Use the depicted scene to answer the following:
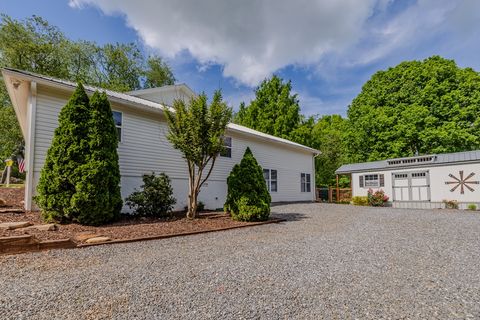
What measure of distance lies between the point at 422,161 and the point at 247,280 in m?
15.3

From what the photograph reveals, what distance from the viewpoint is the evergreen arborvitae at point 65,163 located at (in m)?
5.97

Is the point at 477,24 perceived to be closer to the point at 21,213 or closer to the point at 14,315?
the point at 14,315

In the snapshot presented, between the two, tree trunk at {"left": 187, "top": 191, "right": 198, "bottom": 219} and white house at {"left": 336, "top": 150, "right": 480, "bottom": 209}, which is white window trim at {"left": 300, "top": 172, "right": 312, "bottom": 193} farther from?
tree trunk at {"left": 187, "top": 191, "right": 198, "bottom": 219}

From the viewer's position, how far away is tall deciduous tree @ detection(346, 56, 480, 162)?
1812cm

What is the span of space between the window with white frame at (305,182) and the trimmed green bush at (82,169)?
12.9 metres

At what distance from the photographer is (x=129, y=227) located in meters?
6.27

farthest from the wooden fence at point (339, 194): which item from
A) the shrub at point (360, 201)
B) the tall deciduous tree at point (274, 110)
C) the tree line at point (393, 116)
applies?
the tall deciduous tree at point (274, 110)

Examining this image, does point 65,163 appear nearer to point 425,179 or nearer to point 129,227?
point 129,227

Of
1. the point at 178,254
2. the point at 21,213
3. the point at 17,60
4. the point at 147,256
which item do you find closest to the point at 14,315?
the point at 147,256

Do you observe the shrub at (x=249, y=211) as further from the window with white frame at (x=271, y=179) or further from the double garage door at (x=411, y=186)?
the double garage door at (x=411, y=186)

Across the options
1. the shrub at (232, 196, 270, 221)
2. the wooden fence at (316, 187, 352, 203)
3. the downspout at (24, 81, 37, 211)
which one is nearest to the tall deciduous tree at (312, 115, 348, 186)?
the wooden fence at (316, 187, 352, 203)

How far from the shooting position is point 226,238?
577cm

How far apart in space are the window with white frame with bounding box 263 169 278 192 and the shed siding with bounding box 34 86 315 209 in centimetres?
31

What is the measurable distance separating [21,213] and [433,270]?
9.48m
